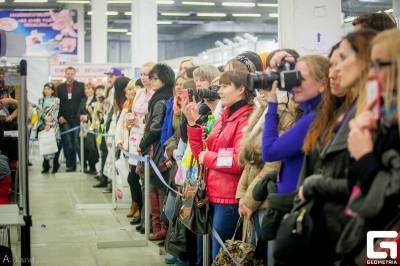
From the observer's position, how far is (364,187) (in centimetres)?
231

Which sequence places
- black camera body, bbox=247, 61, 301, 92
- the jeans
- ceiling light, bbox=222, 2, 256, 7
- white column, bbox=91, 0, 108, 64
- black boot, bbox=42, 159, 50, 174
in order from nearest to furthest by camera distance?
1. black camera body, bbox=247, 61, 301, 92
2. the jeans
3. black boot, bbox=42, 159, 50, 174
4. white column, bbox=91, 0, 108, 64
5. ceiling light, bbox=222, 2, 256, 7

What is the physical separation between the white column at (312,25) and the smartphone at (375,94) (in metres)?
3.67

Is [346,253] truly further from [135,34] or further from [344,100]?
[135,34]

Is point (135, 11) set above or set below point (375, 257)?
above

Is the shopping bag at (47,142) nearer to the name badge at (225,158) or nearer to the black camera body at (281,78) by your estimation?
the name badge at (225,158)

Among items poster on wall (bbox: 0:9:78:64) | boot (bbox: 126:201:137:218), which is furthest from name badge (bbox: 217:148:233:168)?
poster on wall (bbox: 0:9:78:64)

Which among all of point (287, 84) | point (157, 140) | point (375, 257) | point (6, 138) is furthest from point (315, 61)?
point (6, 138)

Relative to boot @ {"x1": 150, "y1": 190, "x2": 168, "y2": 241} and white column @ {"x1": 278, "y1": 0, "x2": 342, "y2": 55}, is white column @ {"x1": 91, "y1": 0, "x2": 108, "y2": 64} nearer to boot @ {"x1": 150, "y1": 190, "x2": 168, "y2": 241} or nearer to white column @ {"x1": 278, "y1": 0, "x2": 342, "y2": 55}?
boot @ {"x1": 150, "y1": 190, "x2": 168, "y2": 241}

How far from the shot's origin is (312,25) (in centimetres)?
600

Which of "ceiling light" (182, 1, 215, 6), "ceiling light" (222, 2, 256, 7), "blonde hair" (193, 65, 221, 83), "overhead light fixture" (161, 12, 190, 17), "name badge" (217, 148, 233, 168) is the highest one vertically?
"overhead light fixture" (161, 12, 190, 17)

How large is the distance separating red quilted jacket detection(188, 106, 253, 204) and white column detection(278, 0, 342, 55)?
1.89 m

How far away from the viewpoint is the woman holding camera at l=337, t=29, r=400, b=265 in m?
2.26

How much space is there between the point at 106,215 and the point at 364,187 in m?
6.17

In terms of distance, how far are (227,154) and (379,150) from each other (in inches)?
75.1
